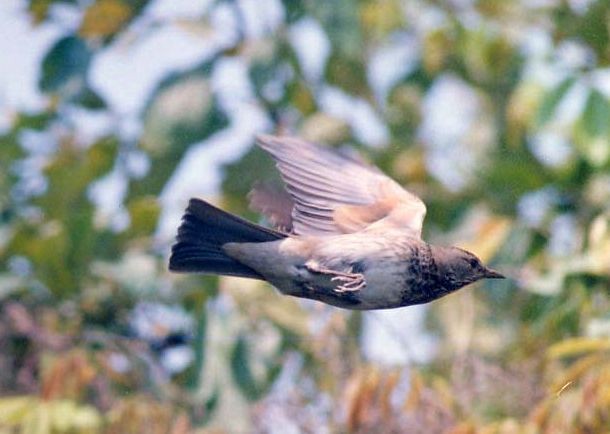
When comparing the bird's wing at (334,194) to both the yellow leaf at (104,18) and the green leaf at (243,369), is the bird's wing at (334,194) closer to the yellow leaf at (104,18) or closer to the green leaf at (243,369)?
the green leaf at (243,369)

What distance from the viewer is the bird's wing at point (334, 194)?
420 centimetres

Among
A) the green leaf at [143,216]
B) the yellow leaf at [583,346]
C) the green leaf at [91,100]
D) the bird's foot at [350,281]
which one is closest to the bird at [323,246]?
the bird's foot at [350,281]

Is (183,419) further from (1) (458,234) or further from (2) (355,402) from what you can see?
(1) (458,234)

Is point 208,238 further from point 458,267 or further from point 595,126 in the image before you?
point 595,126

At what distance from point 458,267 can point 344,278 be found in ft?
1.06

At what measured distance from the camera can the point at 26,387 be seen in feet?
18.6

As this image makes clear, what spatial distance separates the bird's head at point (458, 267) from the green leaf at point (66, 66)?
113 inches

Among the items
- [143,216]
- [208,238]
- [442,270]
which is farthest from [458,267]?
[143,216]

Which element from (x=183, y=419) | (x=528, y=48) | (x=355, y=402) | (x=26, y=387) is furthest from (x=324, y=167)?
(x=528, y=48)

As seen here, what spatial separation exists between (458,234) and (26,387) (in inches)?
78.3

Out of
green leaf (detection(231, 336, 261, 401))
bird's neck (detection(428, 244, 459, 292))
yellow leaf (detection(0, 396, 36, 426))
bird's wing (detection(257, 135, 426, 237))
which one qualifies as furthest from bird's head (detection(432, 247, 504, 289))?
green leaf (detection(231, 336, 261, 401))

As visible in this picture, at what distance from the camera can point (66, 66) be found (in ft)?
21.5

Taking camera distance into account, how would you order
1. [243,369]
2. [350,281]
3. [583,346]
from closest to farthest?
[350,281], [583,346], [243,369]

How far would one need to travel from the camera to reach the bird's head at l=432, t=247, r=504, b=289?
13.0 ft
